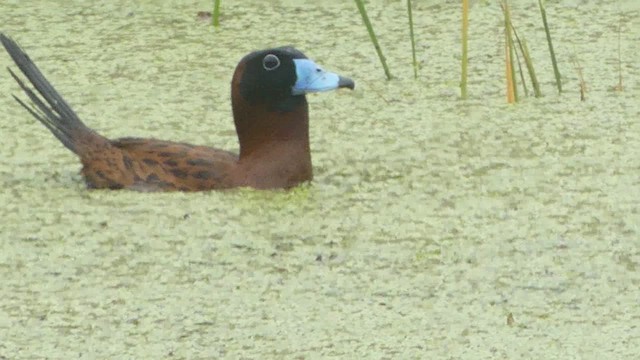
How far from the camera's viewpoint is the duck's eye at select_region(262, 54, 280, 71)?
3809mm

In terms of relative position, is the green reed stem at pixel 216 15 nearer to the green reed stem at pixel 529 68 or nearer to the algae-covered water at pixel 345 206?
the algae-covered water at pixel 345 206

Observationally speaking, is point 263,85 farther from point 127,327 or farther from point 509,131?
point 127,327

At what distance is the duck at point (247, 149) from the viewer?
12.2ft

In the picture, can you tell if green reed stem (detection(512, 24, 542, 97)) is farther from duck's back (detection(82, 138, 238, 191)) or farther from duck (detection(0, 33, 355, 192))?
duck's back (detection(82, 138, 238, 191))

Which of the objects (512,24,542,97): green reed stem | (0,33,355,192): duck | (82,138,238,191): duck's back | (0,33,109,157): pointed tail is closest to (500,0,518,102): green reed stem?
(512,24,542,97): green reed stem

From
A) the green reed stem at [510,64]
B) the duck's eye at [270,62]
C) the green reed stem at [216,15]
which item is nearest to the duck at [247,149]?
the duck's eye at [270,62]

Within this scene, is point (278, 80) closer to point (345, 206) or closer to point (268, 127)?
point (268, 127)

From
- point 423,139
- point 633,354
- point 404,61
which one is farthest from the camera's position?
point 404,61

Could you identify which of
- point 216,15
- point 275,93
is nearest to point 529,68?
point 275,93

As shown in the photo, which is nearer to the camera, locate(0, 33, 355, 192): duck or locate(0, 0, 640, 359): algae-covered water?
locate(0, 0, 640, 359): algae-covered water

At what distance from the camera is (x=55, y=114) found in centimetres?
411

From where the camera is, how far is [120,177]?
12.3 feet

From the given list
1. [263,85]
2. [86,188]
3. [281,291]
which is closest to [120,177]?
[86,188]

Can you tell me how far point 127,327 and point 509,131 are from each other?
1.35 m
